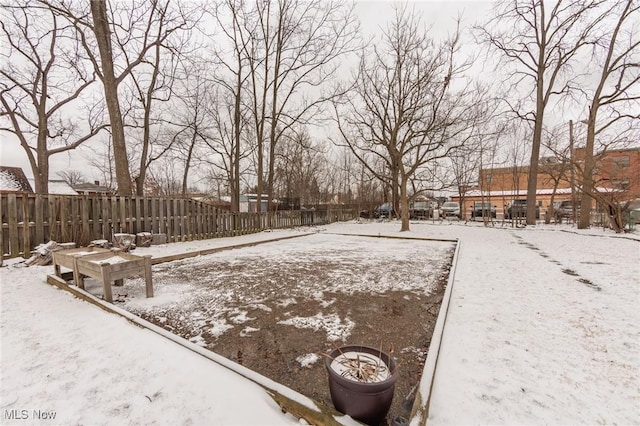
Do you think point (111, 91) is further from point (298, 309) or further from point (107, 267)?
point (298, 309)

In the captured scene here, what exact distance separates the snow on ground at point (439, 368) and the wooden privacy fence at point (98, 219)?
3.32m

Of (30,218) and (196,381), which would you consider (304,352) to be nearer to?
(196,381)

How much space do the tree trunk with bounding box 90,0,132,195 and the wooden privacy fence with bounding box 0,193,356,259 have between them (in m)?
1.52

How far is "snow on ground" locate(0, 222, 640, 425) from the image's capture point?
1.67 m

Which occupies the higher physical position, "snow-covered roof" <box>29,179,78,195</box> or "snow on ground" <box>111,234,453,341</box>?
"snow-covered roof" <box>29,179,78,195</box>

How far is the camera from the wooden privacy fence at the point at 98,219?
19.6ft

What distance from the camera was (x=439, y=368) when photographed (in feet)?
7.04

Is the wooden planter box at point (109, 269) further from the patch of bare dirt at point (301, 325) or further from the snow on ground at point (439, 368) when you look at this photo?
the patch of bare dirt at point (301, 325)

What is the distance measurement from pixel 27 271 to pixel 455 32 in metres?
16.7

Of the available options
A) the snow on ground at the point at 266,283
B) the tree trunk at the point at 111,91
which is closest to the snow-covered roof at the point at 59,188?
the tree trunk at the point at 111,91

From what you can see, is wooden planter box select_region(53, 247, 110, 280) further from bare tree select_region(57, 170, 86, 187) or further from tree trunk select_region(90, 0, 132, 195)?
bare tree select_region(57, 170, 86, 187)

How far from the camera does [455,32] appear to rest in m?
12.4

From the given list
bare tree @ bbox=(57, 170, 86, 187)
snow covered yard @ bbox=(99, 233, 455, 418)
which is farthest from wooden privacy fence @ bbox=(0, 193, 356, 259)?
bare tree @ bbox=(57, 170, 86, 187)

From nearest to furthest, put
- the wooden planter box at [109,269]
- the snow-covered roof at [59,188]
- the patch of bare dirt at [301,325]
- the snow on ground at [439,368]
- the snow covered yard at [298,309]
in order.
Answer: the snow on ground at [439,368] → the patch of bare dirt at [301,325] → the snow covered yard at [298,309] → the wooden planter box at [109,269] → the snow-covered roof at [59,188]
